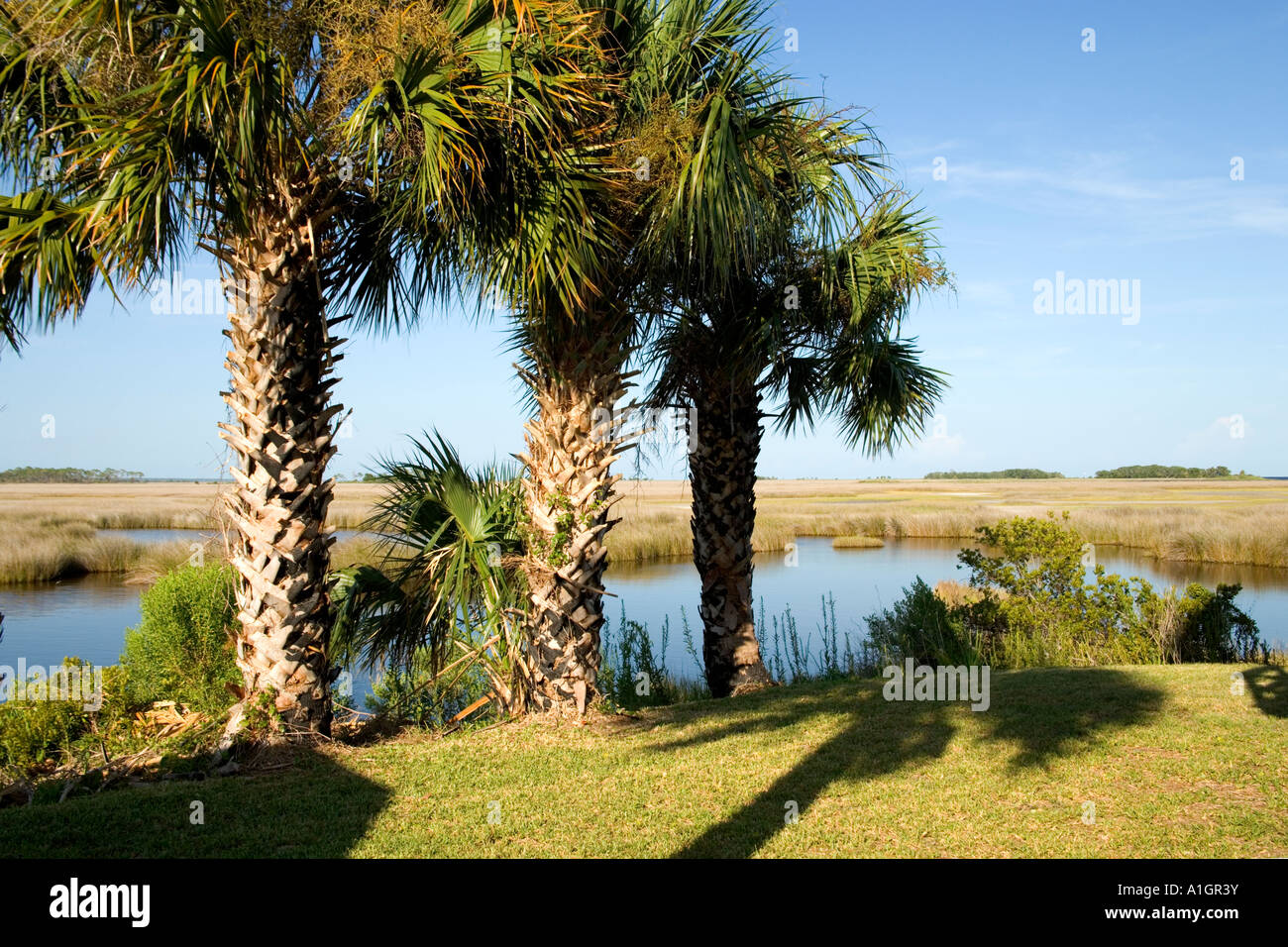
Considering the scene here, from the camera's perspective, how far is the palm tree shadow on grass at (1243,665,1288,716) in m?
7.66

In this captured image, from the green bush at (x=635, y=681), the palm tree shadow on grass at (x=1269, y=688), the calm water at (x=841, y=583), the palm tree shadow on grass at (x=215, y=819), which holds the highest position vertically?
the palm tree shadow on grass at (x=215, y=819)

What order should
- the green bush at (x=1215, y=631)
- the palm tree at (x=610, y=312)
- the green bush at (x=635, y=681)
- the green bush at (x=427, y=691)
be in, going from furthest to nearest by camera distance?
the green bush at (x=1215, y=631) < the green bush at (x=635, y=681) < the green bush at (x=427, y=691) < the palm tree at (x=610, y=312)

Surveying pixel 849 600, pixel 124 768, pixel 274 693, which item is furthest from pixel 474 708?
pixel 849 600

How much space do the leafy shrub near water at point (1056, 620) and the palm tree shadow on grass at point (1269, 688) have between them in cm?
243

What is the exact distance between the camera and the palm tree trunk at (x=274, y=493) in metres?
6.81

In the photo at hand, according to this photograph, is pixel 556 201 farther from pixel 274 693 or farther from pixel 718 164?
pixel 274 693

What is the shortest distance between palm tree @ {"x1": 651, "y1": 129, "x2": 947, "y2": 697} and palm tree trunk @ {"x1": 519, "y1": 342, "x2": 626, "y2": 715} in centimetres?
195

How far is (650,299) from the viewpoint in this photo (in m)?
9.23

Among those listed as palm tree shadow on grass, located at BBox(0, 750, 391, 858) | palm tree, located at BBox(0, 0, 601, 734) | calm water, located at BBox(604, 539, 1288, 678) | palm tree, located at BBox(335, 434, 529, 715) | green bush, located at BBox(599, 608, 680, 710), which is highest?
palm tree, located at BBox(0, 0, 601, 734)

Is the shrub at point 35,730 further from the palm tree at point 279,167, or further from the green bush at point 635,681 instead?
the green bush at point 635,681

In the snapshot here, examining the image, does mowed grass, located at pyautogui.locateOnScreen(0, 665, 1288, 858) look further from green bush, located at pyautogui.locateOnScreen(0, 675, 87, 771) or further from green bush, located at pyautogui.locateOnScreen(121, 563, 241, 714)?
green bush, located at pyautogui.locateOnScreen(121, 563, 241, 714)

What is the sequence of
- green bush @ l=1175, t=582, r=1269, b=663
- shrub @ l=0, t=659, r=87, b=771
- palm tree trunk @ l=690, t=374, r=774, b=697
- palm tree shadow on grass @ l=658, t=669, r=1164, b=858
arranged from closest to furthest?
palm tree shadow on grass @ l=658, t=669, r=1164, b=858, shrub @ l=0, t=659, r=87, b=771, palm tree trunk @ l=690, t=374, r=774, b=697, green bush @ l=1175, t=582, r=1269, b=663

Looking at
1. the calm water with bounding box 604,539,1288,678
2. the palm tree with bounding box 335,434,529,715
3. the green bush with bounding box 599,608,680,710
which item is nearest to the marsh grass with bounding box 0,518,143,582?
the calm water with bounding box 604,539,1288,678

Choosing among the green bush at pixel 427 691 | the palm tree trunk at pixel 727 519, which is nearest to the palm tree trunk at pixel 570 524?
the green bush at pixel 427 691
